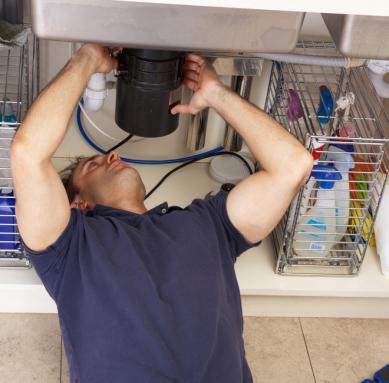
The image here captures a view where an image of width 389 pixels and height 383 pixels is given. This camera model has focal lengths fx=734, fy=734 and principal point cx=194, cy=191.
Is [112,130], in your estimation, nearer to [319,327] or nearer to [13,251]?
[13,251]

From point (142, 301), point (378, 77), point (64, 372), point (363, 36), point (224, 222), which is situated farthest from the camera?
point (378, 77)

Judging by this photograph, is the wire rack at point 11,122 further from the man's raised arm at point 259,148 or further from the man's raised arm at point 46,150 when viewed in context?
the man's raised arm at point 259,148

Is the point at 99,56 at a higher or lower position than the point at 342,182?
higher

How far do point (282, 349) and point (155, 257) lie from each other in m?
A: 0.56

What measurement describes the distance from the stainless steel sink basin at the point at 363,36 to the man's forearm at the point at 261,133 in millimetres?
313

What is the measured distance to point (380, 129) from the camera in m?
1.60

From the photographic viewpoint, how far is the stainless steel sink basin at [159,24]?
105cm

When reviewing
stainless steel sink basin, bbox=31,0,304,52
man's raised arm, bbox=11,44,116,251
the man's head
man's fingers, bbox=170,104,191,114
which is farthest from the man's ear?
stainless steel sink basin, bbox=31,0,304,52

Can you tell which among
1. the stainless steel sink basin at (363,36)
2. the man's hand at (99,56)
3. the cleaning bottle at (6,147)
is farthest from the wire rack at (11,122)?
the stainless steel sink basin at (363,36)

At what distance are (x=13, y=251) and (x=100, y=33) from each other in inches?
31.0

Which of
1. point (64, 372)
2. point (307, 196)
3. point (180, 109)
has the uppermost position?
point (180, 109)

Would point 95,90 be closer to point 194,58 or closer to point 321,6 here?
point 194,58

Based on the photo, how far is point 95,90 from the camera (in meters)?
1.42

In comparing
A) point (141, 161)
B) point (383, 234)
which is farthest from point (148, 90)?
point (383, 234)
